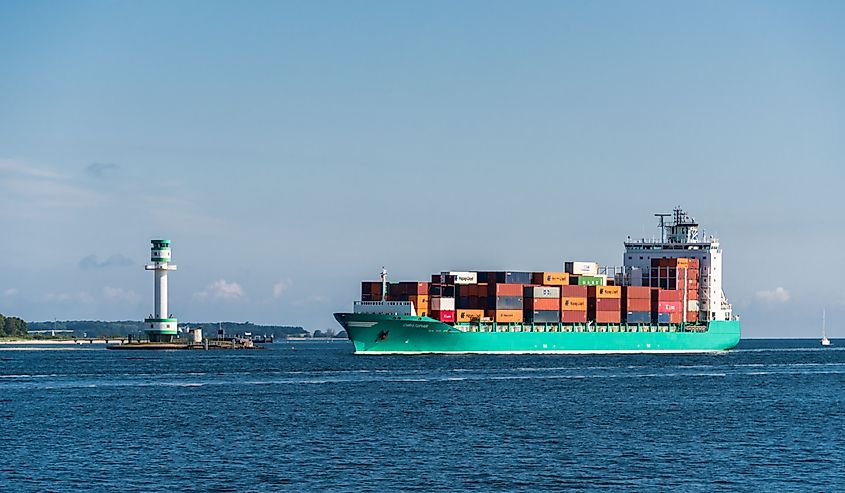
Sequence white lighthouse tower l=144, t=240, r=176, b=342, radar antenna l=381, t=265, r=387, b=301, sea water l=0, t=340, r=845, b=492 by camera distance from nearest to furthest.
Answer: sea water l=0, t=340, r=845, b=492 → radar antenna l=381, t=265, r=387, b=301 → white lighthouse tower l=144, t=240, r=176, b=342

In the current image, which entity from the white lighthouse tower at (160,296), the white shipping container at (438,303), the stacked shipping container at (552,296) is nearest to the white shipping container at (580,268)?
the stacked shipping container at (552,296)

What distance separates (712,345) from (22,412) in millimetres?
84955

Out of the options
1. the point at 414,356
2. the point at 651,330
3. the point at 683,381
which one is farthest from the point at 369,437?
the point at 651,330

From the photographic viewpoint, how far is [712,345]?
5007 inches

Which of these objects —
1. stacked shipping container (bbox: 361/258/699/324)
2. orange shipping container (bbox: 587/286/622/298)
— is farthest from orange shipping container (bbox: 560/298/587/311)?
orange shipping container (bbox: 587/286/622/298)

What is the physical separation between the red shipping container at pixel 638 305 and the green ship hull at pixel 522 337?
1519 mm

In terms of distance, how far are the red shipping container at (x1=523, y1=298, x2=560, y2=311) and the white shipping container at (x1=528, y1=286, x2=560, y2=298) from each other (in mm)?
270

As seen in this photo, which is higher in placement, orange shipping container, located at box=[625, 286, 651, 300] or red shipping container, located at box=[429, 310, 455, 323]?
orange shipping container, located at box=[625, 286, 651, 300]

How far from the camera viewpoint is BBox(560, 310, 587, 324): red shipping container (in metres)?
112

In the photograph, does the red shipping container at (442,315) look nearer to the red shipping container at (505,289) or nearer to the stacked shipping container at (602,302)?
the red shipping container at (505,289)

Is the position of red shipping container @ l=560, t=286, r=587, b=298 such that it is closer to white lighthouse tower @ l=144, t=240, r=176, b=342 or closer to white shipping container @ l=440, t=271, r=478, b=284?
white shipping container @ l=440, t=271, r=478, b=284

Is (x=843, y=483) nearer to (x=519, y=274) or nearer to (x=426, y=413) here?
→ (x=426, y=413)

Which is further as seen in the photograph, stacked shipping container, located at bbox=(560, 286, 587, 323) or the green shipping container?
the green shipping container

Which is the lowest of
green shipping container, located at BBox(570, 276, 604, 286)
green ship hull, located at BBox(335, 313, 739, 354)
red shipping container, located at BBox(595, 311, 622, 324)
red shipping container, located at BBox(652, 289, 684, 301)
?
green ship hull, located at BBox(335, 313, 739, 354)
